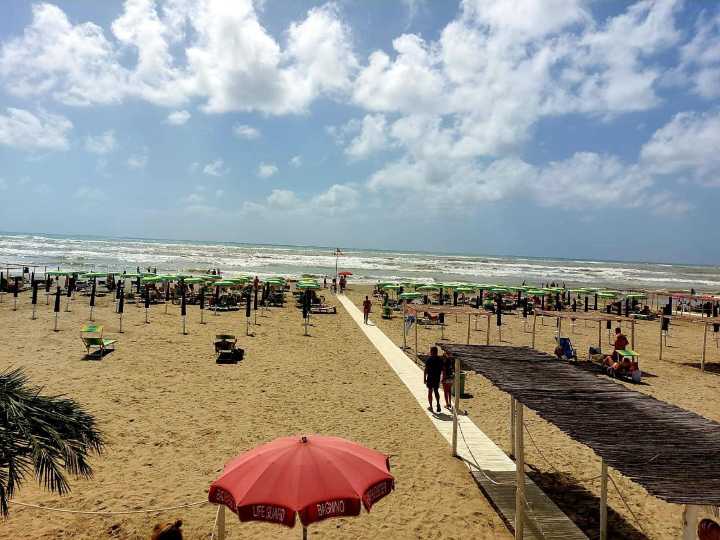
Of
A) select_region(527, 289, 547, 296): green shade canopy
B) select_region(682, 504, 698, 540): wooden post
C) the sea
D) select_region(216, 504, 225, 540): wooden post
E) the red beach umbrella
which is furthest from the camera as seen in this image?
the sea

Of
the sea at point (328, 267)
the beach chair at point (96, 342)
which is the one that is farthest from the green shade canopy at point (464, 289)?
the beach chair at point (96, 342)

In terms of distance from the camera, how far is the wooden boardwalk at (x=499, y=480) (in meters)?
5.94

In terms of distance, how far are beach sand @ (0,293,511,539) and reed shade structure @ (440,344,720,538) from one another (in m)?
1.96

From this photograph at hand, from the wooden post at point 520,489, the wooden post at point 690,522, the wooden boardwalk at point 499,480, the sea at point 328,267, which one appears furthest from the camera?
the sea at point 328,267

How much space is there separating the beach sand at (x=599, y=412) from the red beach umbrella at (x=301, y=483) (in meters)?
2.92

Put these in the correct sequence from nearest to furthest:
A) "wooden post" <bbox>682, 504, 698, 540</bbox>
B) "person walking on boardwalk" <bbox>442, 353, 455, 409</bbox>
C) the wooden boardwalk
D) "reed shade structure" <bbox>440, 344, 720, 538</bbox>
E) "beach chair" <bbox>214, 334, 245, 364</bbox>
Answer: "reed shade structure" <bbox>440, 344, 720, 538</bbox> → "wooden post" <bbox>682, 504, 698, 540</bbox> → the wooden boardwalk → "person walking on boardwalk" <bbox>442, 353, 455, 409</bbox> → "beach chair" <bbox>214, 334, 245, 364</bbox>

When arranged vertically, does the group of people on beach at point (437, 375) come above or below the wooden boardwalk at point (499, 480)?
above

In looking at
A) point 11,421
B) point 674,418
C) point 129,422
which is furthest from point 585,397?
point 129,422

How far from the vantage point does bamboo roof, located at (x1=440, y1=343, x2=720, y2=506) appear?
12.4 feet

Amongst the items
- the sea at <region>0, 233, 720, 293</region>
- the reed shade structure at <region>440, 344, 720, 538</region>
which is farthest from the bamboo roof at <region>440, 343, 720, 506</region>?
the sea at <region>0, 233, 720, 293</region>

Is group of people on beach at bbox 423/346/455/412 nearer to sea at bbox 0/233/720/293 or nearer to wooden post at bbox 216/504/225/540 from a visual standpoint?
wooden post at bbox 216/504/225/540

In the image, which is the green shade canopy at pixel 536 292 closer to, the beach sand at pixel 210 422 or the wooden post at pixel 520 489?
the beach sand at pixel 210 422

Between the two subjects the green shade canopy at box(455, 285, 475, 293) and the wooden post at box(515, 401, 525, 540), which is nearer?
the wooden post at box(515, 401, 525, 540)

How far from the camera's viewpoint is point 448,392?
1067 cm
